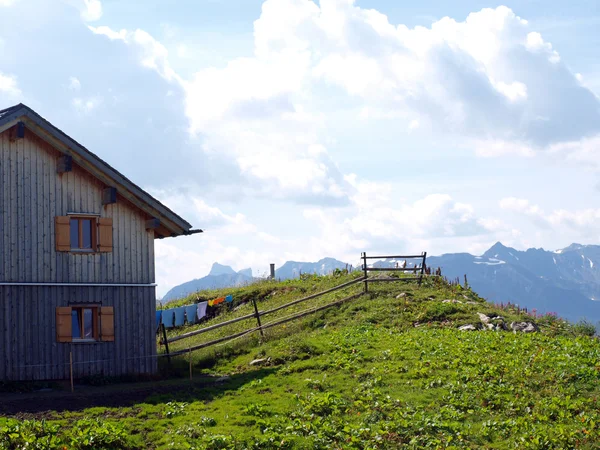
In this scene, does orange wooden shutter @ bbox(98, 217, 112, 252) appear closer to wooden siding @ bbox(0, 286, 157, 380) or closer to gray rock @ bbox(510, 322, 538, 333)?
wooden siding @ bbox(0, 286, 157, 380)

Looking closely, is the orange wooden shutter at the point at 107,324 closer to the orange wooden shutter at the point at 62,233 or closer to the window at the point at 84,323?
the window at the point at 84,323

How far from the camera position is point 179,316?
146 feet

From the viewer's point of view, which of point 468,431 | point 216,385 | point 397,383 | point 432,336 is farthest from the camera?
point 432,336

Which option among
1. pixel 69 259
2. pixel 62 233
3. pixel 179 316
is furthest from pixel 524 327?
pixel 179 316

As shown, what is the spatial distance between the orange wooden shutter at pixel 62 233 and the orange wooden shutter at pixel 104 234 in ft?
3.80

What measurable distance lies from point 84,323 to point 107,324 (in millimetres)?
780

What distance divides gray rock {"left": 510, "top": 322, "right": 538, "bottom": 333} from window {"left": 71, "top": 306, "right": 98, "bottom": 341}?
638 inches

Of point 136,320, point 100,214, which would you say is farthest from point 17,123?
point 136,320

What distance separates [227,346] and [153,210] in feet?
21.2

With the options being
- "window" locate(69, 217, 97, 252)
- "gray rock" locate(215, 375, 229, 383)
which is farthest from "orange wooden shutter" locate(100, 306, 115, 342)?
"gray rock" locate(215, 375, 229, 383)

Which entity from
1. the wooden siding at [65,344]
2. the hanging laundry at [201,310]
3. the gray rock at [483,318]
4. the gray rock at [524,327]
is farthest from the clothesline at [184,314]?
the gray rock at [524,327]

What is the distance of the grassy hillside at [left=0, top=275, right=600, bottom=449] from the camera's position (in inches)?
707

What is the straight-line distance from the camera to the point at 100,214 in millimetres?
27719

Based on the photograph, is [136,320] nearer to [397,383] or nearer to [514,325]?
[397,383]
